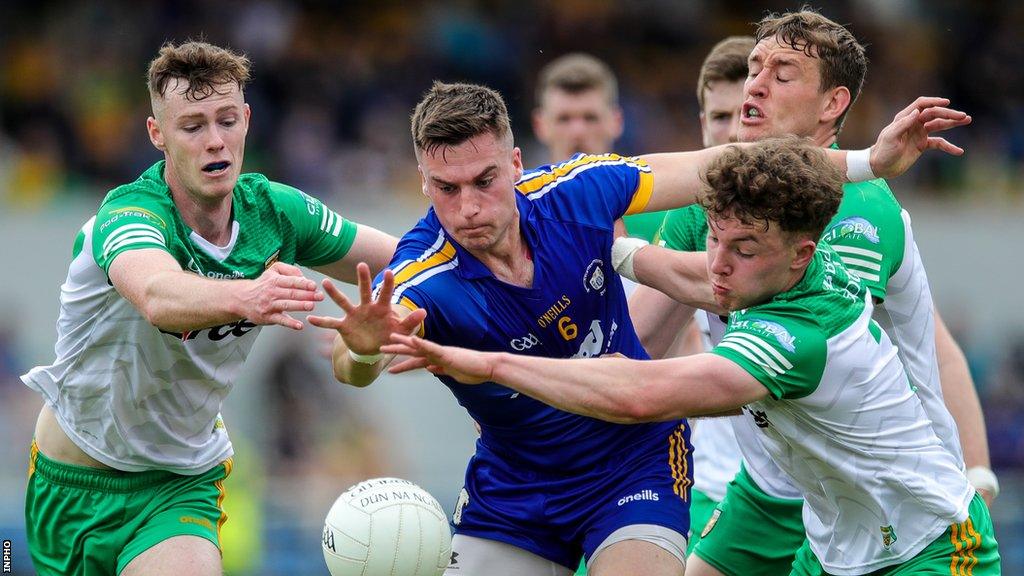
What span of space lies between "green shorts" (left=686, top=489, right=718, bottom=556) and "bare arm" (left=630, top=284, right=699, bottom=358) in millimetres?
1298

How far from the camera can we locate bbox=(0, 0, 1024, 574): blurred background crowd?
572 inches

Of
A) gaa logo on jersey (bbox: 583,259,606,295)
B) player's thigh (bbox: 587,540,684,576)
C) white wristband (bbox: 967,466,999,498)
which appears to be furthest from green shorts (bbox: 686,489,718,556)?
gaa logo on jersey (bbox: 583,259,606,295)

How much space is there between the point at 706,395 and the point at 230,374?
2.46 meters

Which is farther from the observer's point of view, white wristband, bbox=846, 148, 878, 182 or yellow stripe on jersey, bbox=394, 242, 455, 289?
white wristband, bbox=846, 148, 878, 182

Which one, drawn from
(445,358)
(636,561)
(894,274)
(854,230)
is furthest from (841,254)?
(445,358)

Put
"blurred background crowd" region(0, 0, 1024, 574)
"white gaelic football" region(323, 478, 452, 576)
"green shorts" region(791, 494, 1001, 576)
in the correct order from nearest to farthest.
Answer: "green shorts" region(791, 494, 1001, 576)
"white gaelic football" region(323, 478, 452, 576)
"blurred background crowd" region(0, 0, 1024, 574)

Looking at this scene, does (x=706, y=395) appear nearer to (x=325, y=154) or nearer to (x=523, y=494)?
(x=523, y=494)

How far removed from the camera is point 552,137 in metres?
9.73

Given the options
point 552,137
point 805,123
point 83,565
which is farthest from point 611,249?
point 552,137

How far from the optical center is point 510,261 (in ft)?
19.4

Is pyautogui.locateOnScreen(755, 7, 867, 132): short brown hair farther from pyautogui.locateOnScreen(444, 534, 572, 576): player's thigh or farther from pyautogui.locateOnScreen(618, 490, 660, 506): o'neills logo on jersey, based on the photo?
pyautogui.locateOnScreen(444, 534, 572, 576): player's thigh

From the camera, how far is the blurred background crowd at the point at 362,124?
14.5 meters

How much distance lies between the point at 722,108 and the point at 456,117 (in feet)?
8.96

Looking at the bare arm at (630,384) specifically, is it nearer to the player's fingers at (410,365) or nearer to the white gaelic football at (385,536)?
the player's fingers at (410,365)
